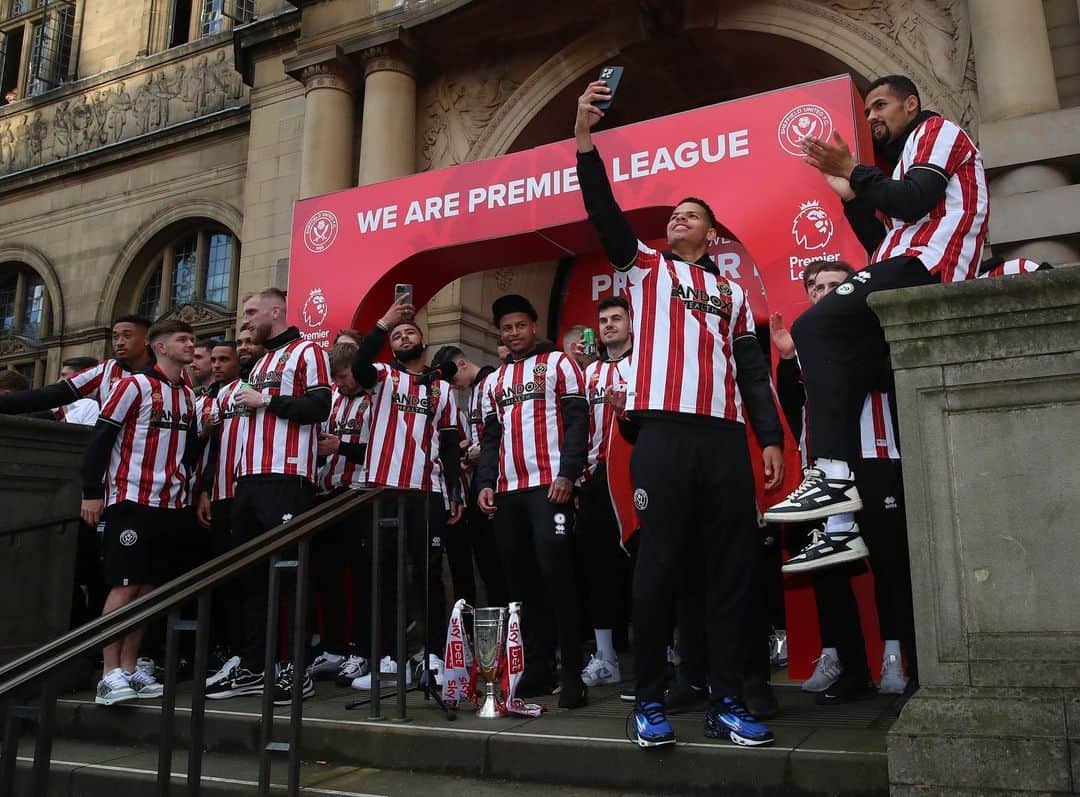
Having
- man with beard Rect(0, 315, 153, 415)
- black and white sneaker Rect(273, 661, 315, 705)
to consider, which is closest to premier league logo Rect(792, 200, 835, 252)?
black and white sneaker Rect(273, 661, 315, 705)

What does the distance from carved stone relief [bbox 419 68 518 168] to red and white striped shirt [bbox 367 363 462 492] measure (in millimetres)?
6419

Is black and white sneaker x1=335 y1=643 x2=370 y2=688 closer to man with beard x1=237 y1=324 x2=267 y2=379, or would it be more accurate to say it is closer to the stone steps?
the stone steps

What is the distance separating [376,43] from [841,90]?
25.8 ft

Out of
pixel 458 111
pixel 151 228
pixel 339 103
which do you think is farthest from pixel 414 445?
pixel 151 228

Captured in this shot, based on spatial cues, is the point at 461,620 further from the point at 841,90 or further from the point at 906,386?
the point at 841,90

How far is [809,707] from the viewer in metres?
4.35

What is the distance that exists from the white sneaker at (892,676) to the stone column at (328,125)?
968 centimetres

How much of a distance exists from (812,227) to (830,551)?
297 cm

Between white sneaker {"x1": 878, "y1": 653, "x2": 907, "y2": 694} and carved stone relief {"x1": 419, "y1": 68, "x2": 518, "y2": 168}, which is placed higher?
carved stone relief {"x1": 419, "y1": 68, "x2": 518, "y2": 168}

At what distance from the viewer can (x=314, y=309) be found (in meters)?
8.15

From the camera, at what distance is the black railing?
9.22 ft

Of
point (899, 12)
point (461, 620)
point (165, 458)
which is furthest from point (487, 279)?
point (461, 620)

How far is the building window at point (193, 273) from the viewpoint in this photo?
615 inches

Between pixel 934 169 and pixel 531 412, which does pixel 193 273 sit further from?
pixel 934 169
